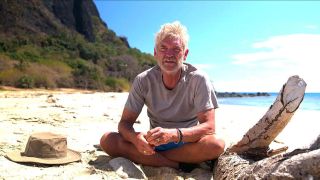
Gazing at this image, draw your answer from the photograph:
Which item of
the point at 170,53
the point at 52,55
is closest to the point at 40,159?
the point at 170,53

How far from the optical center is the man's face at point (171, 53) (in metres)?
3.56

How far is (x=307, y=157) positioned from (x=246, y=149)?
1258 millimetres

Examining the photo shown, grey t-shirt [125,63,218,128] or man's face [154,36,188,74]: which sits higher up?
man's face [154,36,188,74]

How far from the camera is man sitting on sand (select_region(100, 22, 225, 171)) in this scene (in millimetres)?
3547

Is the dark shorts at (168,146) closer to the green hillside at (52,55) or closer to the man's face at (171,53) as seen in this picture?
the man's face at (171,53)

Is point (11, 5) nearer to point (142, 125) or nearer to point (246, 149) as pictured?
point (142, 125)

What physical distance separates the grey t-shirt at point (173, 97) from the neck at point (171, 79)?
3 centimetres

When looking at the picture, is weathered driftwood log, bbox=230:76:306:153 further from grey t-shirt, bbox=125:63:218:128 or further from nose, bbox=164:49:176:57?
nose, bbox=164:49:176:57

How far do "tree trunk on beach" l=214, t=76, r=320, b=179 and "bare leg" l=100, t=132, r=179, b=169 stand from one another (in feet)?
1.80

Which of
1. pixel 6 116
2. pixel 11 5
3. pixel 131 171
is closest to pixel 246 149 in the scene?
pixel 131 171

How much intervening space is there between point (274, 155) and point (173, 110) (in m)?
1.16

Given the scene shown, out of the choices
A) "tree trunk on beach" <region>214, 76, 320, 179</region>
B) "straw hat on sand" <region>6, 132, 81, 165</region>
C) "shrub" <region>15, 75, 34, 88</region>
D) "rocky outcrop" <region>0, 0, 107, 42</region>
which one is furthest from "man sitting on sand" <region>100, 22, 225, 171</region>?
"rocky outcrop" <region>0, 0, 107, 42</region>

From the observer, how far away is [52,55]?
99.1 ft

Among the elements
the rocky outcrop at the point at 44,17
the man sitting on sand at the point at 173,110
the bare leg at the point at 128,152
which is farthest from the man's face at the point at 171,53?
the rocky outcrop at the point at 44,17
